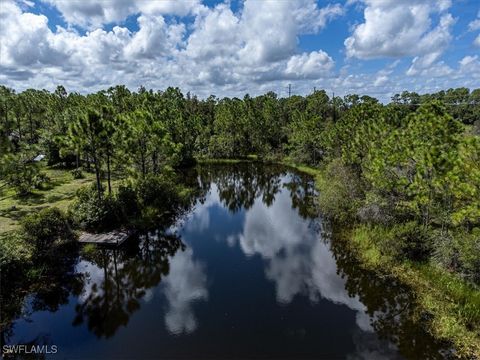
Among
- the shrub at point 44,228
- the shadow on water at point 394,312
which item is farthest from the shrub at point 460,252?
the shrub at point 44,228

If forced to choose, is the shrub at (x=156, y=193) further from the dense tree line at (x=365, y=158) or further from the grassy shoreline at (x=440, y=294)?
the grassy shoreline at (x=440, y=294)

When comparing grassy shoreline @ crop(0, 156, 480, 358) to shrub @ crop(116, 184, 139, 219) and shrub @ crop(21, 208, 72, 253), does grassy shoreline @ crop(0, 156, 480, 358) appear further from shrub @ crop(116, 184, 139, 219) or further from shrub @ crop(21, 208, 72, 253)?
shrub @ crop(116, 184, 139, 219)

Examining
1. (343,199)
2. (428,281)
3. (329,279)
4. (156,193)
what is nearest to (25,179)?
(156,193)

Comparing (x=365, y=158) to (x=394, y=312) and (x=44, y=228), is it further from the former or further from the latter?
(x=44, y=228)

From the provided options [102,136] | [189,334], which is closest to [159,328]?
[189,334]

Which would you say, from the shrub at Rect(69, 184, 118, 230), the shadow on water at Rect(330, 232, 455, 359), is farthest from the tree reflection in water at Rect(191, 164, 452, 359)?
the shrub at Rect(69, 184, 118, 230)

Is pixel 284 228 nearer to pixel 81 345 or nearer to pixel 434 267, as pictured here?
pixel 434 267

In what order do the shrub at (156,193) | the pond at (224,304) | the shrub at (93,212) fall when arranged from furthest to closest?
the shrub at (156,193)
the shrub at (93,212)
the pond at (224,304)
